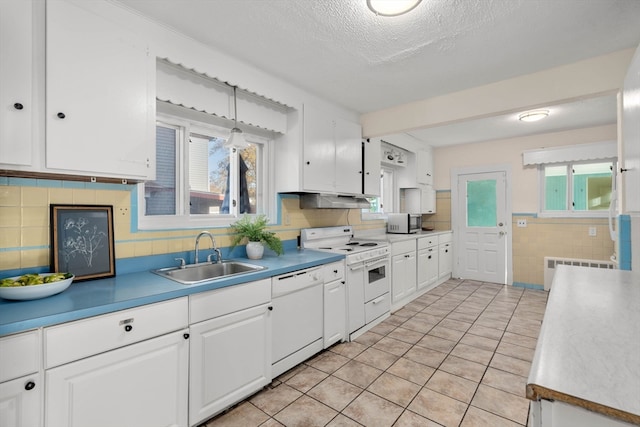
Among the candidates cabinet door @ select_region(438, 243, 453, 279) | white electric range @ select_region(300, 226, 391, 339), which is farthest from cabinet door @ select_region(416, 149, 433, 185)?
white electric range @ select_region(300, 226, 391, 339)

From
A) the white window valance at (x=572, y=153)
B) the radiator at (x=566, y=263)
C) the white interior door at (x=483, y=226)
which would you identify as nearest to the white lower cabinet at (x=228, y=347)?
the radiator at (x=566, y=263)

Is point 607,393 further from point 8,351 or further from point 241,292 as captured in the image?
point 8,351

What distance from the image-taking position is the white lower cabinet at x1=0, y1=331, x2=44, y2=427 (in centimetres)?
112

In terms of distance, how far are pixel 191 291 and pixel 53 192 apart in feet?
3.26

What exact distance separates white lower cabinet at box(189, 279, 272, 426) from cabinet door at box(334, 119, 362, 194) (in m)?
1.69

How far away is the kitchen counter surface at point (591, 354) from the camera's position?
0.67 m

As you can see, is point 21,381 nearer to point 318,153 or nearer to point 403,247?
point 318,153

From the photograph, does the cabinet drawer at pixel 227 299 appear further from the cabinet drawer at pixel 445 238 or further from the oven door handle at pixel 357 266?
the cabinet drawer at pixel 445 238

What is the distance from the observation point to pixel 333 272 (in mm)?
2750

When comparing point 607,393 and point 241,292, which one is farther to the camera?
point 241,292

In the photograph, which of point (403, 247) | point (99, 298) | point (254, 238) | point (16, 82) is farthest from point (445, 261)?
point (16, 82)

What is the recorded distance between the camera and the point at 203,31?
2057mm

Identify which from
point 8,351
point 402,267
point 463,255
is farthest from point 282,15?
point 463,255

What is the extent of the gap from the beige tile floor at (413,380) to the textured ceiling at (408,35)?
2.49m
